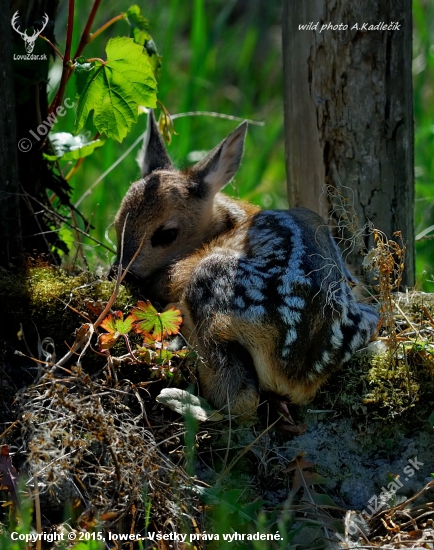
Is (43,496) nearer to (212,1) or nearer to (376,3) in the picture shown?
(376,3)

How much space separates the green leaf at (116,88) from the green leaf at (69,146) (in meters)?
0.63

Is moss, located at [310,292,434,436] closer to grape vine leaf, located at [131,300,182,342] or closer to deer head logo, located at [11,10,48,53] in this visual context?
grape vine leaf, located at [131,300,182,342]

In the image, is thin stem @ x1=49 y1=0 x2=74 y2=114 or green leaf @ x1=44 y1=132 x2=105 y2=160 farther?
green leaf @ x1=44 y1=132 x2=105 y2=160

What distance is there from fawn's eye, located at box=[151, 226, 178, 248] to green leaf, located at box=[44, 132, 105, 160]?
0.72 m

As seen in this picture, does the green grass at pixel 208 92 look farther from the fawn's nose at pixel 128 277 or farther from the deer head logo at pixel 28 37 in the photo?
the deer head logo at pixel 28 37

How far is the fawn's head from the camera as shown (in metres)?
5.12

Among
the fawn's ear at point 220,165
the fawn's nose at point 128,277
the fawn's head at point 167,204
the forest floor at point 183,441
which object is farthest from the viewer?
the fawn's ear at point 220,165

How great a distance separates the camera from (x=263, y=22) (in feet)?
39.2

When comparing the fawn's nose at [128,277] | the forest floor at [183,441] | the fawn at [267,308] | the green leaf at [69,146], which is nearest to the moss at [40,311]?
the forest floor at [183,441]

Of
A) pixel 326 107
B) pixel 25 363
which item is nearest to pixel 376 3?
pixel 326 107

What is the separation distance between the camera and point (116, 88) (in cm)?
441

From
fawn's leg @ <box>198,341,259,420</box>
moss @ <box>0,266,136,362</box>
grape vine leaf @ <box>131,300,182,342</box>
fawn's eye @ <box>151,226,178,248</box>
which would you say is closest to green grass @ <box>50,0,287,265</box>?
fawn's eye @ <box>151,226,178,248</box>

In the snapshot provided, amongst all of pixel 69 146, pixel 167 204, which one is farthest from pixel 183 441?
pixel 69 146

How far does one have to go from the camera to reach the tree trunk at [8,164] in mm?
4383
